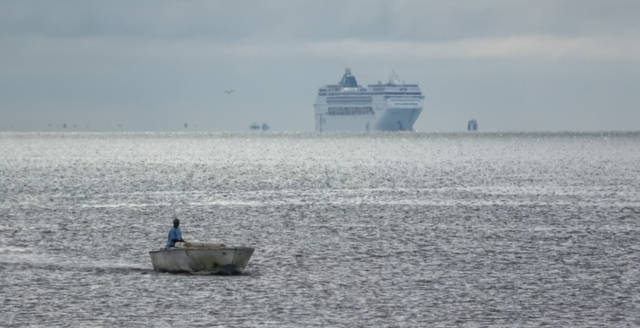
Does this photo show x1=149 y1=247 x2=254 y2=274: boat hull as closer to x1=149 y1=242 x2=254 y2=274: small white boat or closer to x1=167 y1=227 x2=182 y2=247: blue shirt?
x1=149 y1=242 x2=254 y2=274: small white boat

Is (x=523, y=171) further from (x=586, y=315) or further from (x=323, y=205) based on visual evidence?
(x=586, y=315)

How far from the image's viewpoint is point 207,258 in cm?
3909

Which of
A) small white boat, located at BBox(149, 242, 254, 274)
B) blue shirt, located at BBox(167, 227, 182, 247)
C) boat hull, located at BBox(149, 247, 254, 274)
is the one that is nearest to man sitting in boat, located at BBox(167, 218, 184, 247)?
blue shirt, located at BBox(167, 227, 182, 247)

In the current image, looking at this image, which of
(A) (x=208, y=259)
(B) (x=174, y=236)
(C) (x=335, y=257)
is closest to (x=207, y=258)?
(A) (x=208, y=259)

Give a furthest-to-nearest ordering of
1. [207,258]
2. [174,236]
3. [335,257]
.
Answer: [335,257] → [174,236] → [207,258]

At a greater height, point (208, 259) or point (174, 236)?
point (174, 236)

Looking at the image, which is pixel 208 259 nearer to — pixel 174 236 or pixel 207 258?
pixel 207 258

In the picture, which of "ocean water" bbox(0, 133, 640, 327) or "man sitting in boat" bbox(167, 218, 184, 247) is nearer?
"ocean water" bbox(0, 133, 640, 327)

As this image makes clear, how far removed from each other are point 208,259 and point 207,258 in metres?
0.05

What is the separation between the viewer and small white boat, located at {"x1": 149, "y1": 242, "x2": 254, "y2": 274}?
1537 inches

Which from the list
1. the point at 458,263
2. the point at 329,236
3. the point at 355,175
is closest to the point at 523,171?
the point at 355,175

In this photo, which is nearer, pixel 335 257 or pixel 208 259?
pixel 208 259

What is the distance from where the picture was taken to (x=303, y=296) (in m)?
35.6

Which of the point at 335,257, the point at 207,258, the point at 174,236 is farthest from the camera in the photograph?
the point at 335,257
